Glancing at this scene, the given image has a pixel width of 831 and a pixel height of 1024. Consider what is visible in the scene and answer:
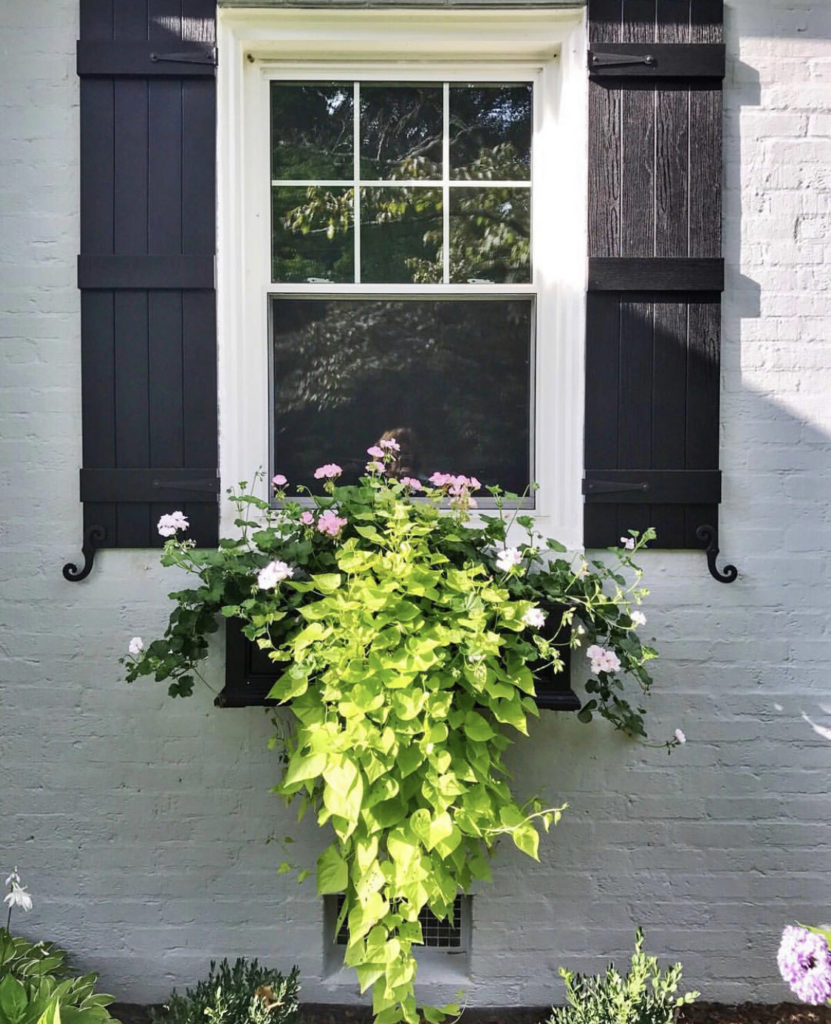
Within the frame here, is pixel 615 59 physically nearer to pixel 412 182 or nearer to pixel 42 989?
pixel 412 182

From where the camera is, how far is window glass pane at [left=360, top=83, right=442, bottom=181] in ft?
8.70

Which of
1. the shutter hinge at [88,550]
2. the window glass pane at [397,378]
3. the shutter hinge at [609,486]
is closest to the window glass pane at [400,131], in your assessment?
the window glass pane at [397,378]

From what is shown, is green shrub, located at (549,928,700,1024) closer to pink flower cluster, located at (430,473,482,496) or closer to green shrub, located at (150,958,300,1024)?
green shrub, located at (150,958,300,1024)

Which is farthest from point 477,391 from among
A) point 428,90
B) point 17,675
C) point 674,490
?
point 17,675

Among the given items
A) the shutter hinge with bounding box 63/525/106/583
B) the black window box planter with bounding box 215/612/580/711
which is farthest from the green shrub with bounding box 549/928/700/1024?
the shutter hinge with bounding box 63/525/106/583

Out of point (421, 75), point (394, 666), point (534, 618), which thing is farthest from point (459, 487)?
point (421, 75)

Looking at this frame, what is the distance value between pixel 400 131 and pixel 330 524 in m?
1.33

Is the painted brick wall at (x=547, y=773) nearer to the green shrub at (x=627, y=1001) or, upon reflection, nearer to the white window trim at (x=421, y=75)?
the green shrub at (x=627, y=1001)

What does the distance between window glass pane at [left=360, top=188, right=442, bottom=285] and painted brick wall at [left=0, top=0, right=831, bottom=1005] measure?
954 mm

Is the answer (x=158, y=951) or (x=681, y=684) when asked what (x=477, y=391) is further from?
(x=158, y=951)

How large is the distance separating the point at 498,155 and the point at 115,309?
1.29m

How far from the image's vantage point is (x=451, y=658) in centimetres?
210

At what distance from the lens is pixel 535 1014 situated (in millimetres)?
2562

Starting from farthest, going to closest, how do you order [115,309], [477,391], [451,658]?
[477,391] < [115,309] < [451,658]
